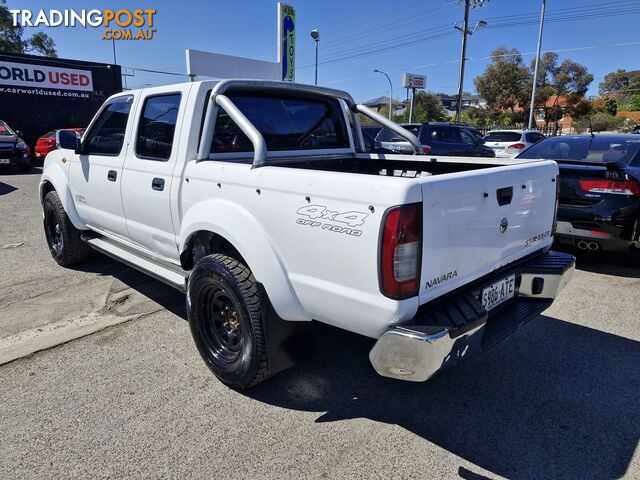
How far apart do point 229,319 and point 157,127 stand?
1658 millimetres

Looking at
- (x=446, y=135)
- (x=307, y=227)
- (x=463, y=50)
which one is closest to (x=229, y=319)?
(x=307, y=227)

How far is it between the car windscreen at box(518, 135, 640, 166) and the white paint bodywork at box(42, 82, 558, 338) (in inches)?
124

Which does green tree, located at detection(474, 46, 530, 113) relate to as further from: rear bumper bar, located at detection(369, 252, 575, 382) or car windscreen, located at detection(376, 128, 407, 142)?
rear bumper bar, located at detection(369, 252, 575, 382)

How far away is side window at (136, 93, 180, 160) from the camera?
3.49 metres

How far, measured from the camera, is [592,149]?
5.91 m

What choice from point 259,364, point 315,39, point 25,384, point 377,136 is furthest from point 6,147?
point 315,39

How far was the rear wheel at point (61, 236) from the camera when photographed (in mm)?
5199

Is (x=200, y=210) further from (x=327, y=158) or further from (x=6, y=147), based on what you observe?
(x=6, y=147)

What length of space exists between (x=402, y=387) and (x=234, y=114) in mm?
2083

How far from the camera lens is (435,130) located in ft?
41.8

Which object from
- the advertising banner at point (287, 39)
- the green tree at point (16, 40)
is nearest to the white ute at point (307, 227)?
the advertising banner at point (287, 39)

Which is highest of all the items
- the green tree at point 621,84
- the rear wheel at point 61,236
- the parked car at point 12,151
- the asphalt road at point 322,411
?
the green tree at point 621,84

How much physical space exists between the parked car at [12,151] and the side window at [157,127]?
14132 millimetres

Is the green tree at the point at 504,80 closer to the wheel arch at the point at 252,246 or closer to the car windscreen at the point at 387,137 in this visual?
the car windscreen at the point at 387,137
